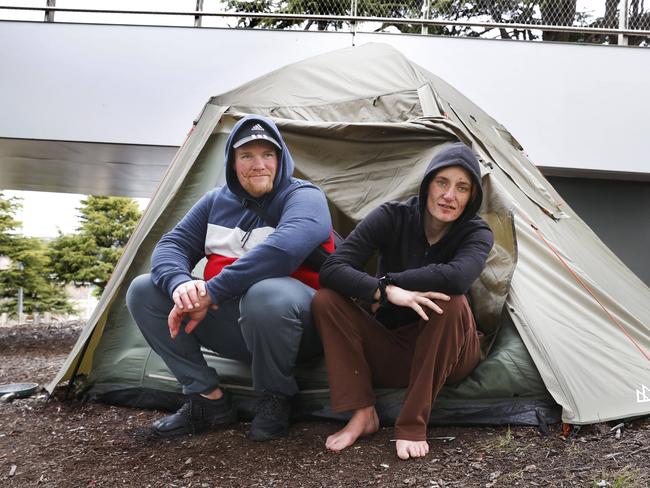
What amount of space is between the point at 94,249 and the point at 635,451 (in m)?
11.5

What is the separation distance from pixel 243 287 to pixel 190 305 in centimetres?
18

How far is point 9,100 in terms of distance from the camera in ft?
18.1

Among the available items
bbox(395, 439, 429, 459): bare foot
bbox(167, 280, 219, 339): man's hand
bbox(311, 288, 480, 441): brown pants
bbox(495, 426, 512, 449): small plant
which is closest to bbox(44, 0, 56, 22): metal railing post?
bbox(167, 280, 219, 339): man's hand

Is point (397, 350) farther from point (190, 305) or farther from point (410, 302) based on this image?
point (190, 305)

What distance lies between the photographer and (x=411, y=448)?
2.13 metres

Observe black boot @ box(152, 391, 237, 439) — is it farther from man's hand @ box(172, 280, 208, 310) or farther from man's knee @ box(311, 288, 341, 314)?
man's knee @ box(311, 288, 341, 314)

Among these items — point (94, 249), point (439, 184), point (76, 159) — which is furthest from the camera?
point (94, 249)

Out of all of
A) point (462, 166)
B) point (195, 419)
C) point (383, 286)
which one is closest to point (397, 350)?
point (383, 286)

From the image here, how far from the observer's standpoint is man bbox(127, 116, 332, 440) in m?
2.22

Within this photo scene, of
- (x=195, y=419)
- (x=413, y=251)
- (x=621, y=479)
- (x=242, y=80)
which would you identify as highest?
(x=242, y=80)

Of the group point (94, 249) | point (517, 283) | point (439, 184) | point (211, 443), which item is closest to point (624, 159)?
point (517, 283)

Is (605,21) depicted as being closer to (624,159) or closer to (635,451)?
(624,159)

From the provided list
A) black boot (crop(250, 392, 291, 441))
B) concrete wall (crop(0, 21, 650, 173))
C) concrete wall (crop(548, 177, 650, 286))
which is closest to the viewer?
black boot (crop(250, 392, 291, 441))

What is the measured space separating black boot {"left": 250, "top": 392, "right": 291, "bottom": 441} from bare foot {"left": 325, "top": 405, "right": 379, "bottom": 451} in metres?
0.20
